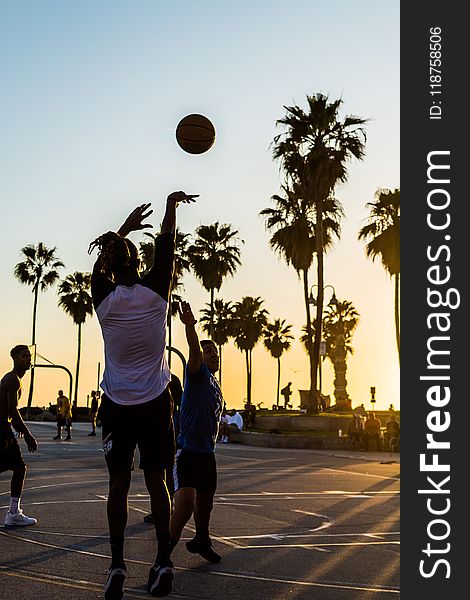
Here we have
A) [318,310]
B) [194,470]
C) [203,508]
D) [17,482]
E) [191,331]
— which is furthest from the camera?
[318,310]

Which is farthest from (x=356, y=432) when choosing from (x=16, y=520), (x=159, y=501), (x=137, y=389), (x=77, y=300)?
(x=77, y=300)

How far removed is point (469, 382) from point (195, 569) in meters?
2.54

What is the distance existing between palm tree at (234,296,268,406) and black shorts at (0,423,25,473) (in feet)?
266

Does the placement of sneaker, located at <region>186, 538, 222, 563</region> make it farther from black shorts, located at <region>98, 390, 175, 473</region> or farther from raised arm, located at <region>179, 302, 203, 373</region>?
black shorts, located at <region>98, 390, 175, 473</region>

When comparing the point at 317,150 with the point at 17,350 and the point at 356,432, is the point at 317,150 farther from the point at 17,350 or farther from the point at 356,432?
the point at 17,350

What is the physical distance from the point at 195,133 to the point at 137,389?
4124 mm

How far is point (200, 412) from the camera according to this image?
7973 mm

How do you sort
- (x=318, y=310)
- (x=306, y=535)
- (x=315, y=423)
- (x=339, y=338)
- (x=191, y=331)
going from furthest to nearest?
(x=339, y=338), (x=318, y=310), (x=315, y=423), (x=306, y=535), (x=191, y=331)

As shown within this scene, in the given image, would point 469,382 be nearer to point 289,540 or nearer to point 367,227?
point 289,540

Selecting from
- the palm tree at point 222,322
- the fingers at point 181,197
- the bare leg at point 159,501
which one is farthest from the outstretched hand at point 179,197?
the palm tree at point 222,322

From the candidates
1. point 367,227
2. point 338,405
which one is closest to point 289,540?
point 367,227

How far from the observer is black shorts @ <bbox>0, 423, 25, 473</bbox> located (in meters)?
10.4

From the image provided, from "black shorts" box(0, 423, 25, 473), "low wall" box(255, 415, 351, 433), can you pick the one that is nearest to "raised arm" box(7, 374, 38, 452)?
"black shorts" box(0, 423, 25, 473)

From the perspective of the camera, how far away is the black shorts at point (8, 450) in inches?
410
